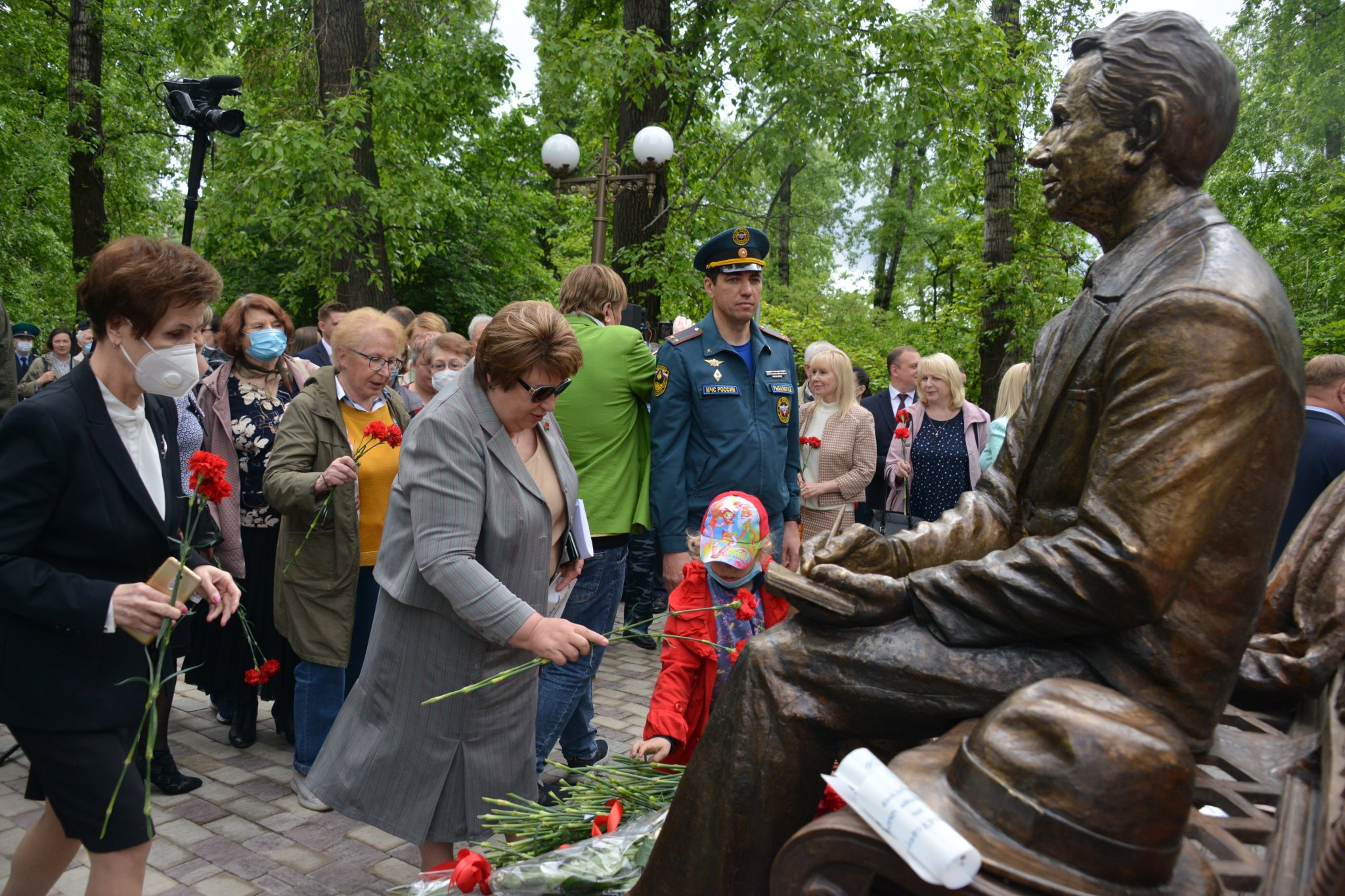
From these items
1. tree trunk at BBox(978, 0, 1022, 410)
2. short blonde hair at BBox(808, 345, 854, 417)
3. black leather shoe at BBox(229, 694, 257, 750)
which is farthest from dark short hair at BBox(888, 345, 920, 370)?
→ black leather shoe at BBox(229, 694, 257, 750)

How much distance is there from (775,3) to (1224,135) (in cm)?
1044

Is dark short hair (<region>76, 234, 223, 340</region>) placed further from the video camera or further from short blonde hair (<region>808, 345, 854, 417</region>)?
short blonde hair (<region>808, 345, 854, 417</region>)

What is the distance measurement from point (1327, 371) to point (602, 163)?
6.76 meters

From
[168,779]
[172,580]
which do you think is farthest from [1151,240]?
[168,779]

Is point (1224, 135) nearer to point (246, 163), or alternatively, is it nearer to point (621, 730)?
point (621, 730)

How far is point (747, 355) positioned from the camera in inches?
195

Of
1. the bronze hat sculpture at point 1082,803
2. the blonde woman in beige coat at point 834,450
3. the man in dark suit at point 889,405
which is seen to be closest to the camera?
the bronze hat sculpture at point 1082,803

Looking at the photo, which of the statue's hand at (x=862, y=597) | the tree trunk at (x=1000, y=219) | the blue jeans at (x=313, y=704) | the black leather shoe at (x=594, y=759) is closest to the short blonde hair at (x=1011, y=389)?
the black leather shoe at (x=594, y=759)

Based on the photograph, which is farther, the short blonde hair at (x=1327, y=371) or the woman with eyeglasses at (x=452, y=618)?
the short blonde hair at (x=1327, y=371)

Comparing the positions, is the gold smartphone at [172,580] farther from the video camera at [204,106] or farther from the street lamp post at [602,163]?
the street lamp post at [602,163]

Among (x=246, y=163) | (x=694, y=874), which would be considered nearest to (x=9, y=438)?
(x=694, y=874)

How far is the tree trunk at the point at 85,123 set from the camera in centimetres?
1700

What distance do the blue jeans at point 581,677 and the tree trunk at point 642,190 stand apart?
6.76 m

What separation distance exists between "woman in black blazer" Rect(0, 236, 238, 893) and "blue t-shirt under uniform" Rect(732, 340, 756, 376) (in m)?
2.60
